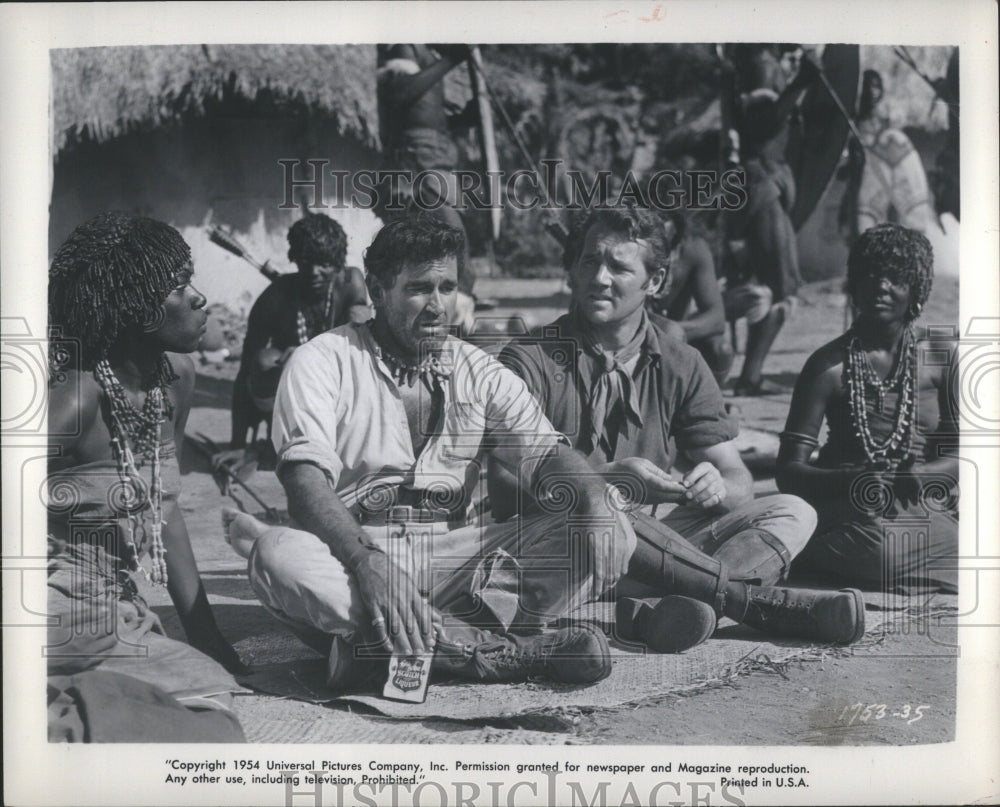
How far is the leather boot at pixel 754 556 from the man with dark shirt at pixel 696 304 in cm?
60

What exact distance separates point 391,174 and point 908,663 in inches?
101

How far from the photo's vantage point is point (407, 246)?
4367 mm

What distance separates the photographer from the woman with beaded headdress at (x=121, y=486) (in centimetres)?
421

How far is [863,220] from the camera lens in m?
4.72

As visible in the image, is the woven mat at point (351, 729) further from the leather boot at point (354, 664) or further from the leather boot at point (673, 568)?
the leather boot at point (673, 568)

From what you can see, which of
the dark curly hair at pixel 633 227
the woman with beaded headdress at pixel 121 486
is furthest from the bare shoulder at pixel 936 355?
the woman with beaded headdress at pixel 121 486

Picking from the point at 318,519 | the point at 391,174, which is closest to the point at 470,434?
the point at 318,519

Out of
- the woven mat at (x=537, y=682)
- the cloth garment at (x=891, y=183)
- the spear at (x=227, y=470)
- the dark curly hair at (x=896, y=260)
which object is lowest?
the woven mat at (x=537, y=682)

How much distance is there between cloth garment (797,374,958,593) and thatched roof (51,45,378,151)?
2150mm

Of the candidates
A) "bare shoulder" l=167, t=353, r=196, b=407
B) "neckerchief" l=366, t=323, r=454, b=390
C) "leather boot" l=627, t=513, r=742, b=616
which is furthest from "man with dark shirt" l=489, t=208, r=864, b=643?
"bare shoulder" l=167, t=353, r=196, b=407

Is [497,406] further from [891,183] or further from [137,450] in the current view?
[891,183]

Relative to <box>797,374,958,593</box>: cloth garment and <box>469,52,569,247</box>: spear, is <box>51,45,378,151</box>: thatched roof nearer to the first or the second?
<box>469,52,569,247</box>: spear

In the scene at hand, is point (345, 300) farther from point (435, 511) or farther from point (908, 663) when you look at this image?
point (908, 663)

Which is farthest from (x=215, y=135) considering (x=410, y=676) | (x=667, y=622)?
(x=667, y=622)
